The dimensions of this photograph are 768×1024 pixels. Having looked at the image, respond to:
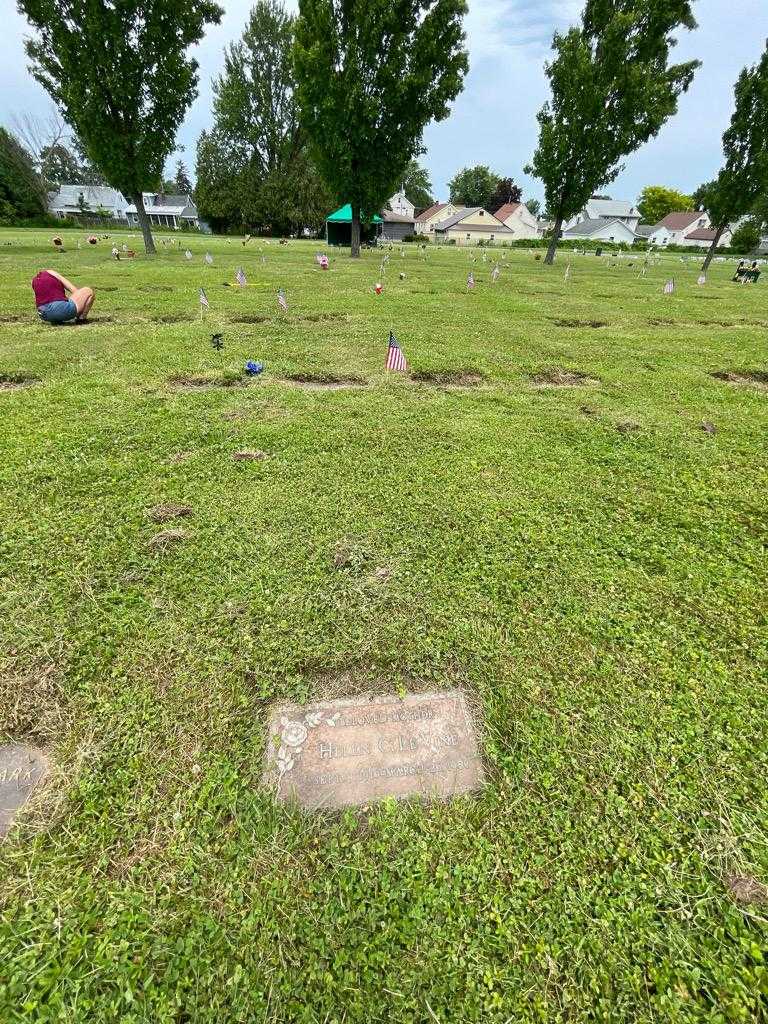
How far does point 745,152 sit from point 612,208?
70.9 m

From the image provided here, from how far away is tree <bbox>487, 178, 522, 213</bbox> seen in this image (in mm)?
84438

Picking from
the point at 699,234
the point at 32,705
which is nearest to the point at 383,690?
the point at 32,705

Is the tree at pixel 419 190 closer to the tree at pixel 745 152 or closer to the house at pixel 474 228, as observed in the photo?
the house at pixel 474 228

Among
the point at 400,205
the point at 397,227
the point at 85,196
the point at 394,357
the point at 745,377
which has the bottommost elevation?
the point at 745,377

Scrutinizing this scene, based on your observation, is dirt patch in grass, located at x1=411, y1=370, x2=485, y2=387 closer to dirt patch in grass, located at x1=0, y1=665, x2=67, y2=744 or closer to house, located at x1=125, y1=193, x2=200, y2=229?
dirt patch in grass, located at x1=0, y1=665, x2=67, y2=744

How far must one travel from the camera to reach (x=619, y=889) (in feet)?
4.97

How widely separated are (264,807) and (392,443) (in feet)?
10.5

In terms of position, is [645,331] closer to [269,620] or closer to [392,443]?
[392,443]

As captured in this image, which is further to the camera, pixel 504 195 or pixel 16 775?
pixel 504 195

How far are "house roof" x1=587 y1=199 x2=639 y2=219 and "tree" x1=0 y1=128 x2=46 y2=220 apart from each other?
77.4 m

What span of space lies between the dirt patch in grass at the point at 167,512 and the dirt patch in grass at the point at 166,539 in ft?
0.52

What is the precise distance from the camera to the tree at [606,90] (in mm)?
18859

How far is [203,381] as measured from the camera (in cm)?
563

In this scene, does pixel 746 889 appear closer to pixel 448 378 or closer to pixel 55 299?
pixel 448 378
